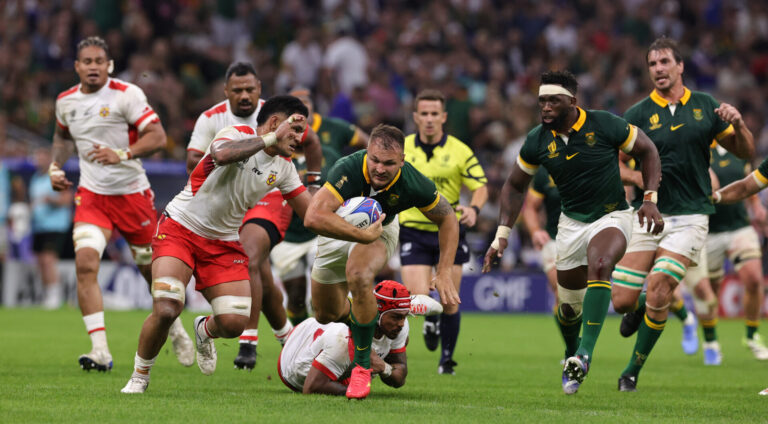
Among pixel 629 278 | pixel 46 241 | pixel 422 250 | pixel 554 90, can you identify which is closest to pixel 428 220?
pixel 422 250

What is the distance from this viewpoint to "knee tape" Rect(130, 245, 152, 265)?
10.4 metres

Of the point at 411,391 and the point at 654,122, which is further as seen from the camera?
the point at 654,122

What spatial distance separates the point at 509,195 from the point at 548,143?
0.61 metres

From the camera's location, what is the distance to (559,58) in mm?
24531

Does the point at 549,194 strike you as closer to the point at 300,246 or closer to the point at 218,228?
the point at 300,246

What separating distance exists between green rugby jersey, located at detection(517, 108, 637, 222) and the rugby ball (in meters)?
1.86

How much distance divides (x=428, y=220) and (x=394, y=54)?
14.0m

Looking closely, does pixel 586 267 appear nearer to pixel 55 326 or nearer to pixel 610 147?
pixel 610 147

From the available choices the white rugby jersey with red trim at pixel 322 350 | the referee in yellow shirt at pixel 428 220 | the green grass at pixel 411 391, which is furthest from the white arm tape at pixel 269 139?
the referee in yellow shirt at pixel 428 220

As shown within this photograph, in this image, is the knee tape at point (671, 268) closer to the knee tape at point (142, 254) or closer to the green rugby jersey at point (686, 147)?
the green rugby jersey at point (686, 147)

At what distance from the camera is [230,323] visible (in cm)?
836

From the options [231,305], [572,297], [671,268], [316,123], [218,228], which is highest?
[316,123]

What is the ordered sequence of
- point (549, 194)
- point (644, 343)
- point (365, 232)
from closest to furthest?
point (365, 232) < point (644, 343) < point (549, 194)

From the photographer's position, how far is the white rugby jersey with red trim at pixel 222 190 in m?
8.27
